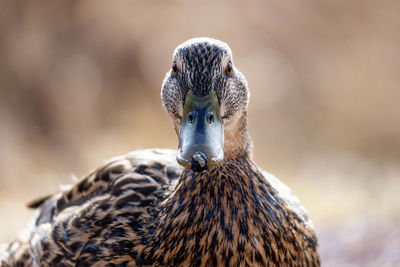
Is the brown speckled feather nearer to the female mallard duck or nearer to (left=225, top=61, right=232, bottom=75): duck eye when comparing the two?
the female mallard duck

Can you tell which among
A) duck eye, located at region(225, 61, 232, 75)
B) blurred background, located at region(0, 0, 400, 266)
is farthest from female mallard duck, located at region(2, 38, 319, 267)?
blurred background, located at region(0, 0, 400, 266)

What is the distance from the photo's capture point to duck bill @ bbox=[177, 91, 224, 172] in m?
2.33

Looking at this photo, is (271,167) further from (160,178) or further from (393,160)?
(160,178)

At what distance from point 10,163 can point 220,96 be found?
6.79 m

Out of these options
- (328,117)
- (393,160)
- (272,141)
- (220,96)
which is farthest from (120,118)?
(220,96)

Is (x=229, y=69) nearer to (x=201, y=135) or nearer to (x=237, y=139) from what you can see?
(x=237, y=139)

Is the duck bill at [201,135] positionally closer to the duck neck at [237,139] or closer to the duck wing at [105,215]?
the duck neck at [237,139]

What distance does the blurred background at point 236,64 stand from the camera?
890 centimetres

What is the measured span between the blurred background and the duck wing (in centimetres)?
455

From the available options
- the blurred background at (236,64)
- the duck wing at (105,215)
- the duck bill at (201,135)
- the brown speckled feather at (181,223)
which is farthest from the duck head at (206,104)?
the blurred background at (236,64)

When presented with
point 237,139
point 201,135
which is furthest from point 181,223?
point 201,135

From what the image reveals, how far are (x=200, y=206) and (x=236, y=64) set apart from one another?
22.0 feet

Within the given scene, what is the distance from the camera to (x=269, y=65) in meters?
9.77

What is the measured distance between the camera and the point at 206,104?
2566 mm
